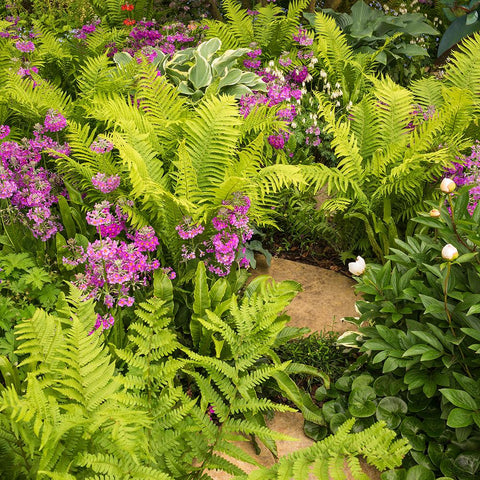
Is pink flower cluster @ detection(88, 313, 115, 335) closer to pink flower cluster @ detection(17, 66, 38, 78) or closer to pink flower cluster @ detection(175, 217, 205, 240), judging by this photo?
pink flower cluster @ detection(175, 217, 205, 240)

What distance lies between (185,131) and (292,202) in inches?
38.5

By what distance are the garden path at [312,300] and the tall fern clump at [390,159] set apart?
326 millimetres

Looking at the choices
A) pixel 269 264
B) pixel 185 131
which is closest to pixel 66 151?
pixel 185 131

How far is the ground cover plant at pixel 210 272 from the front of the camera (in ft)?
6.68

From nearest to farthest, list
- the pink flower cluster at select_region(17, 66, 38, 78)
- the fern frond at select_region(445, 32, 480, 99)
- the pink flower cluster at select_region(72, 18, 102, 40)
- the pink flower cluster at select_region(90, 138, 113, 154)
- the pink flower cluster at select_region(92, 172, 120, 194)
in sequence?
1. the pink flower cluster at select_region(92, 172, 120, 194)
2. the pink flower cluster at select_region(90, 138, 113, 154)
3. the pink flower cluster at select_region(17, 66, 38, 78)
4. the fern frond at select_region(445, 32, 480, 99)
5. the pink flower cluster at select_region(72, 18, 102, 40)

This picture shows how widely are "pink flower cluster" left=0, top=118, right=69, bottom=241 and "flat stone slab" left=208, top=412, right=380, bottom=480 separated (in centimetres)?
151

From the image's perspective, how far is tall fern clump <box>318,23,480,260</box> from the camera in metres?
3.55

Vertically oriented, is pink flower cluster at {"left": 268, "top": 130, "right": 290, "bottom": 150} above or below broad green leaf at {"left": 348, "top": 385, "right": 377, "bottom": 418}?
above

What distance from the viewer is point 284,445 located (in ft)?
8.92

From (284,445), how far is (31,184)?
1.94 m

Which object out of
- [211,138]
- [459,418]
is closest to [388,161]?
[211,138]

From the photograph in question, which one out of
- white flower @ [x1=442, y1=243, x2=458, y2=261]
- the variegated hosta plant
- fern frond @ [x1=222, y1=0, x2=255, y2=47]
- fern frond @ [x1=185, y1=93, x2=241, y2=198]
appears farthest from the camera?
fern frond @ [x1=222, y1=0, x2=255, y2=47]

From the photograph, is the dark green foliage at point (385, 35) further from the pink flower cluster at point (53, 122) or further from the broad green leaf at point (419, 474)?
the broad green leaf at point (419, 474)

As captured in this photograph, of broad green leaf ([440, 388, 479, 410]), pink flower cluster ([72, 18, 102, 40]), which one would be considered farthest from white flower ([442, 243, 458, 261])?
pink flower cluster ([72, 18, 102, 40])
